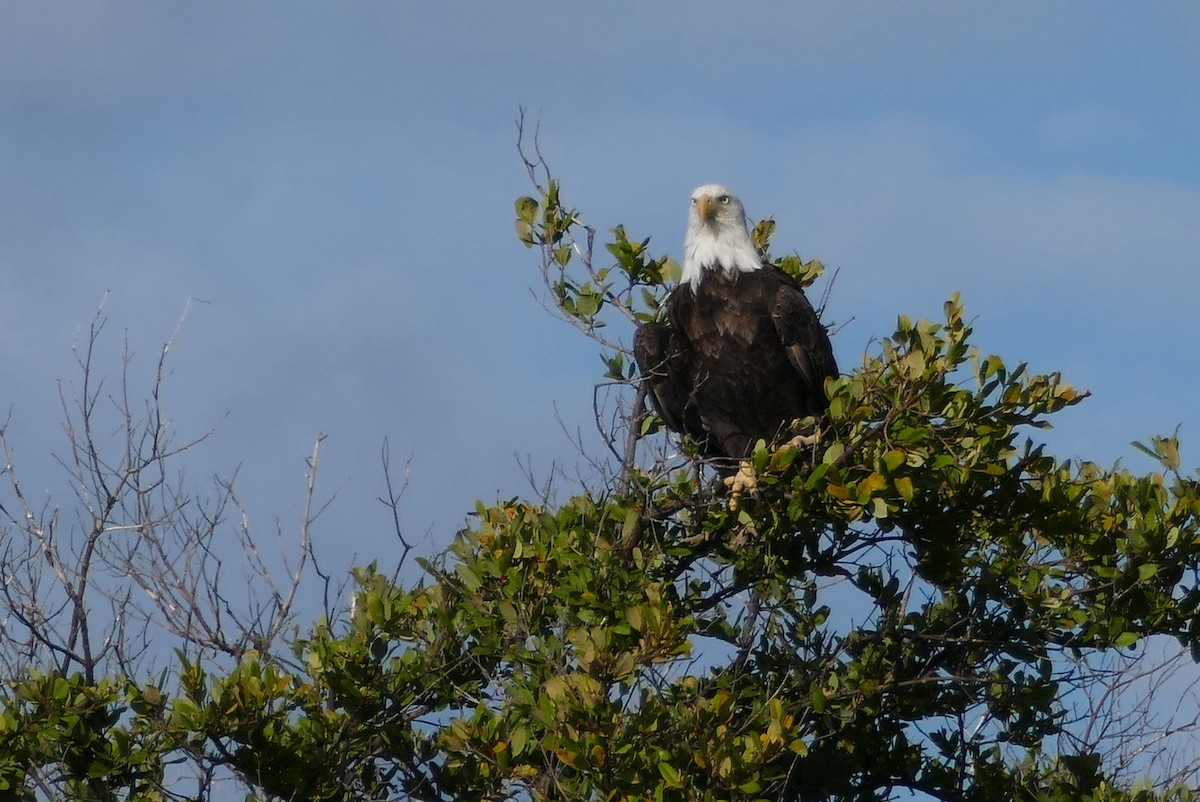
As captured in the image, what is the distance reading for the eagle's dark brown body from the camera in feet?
22.6

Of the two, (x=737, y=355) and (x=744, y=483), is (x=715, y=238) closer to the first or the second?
(x=737, y=355)

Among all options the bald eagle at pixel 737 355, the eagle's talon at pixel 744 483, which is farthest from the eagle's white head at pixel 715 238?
the eagle's talon at pixel 744 483

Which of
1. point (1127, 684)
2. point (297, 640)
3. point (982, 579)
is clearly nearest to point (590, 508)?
point (297, 640)

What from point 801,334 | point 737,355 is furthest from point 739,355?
point 801,334

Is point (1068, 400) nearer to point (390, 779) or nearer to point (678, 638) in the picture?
point (678, 638)

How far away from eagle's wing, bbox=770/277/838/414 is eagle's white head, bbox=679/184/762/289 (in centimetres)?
38

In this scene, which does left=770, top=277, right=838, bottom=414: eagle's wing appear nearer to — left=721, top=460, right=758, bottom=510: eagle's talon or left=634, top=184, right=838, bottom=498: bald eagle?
left=634, top=184, right=838, bottom=498: bald eagle

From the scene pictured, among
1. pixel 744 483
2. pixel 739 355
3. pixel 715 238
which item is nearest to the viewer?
pixel 744 483

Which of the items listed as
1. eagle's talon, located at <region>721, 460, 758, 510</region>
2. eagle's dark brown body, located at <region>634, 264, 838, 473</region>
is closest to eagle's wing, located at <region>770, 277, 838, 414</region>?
eagle's dark brown body, located at <region>634, 264, 838, 473</region>

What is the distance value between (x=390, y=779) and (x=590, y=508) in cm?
125

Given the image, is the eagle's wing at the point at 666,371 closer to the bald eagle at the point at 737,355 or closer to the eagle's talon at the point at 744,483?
the bald eagle at the point at 737,355

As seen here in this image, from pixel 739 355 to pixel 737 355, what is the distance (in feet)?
0.03

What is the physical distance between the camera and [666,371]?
701cm

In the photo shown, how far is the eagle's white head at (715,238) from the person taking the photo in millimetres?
7285
